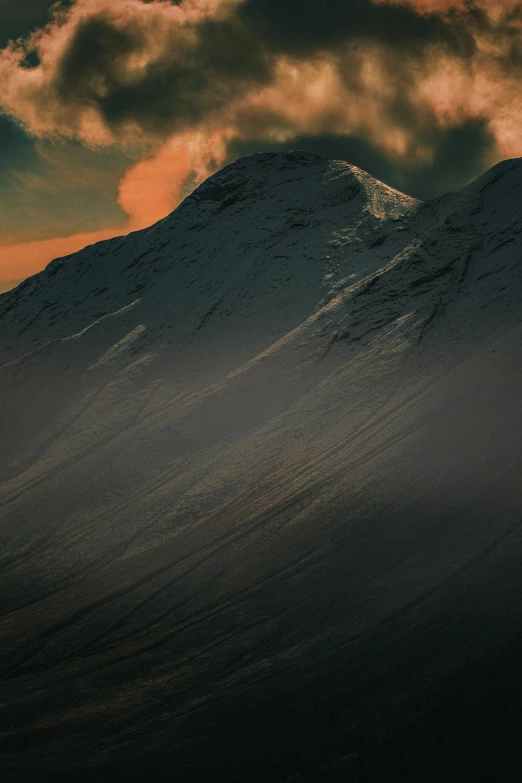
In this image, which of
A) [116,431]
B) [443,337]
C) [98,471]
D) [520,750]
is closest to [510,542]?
[520,750]

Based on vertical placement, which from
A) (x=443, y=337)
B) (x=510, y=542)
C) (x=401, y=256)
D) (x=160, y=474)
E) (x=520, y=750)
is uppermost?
(x=401, y=256)

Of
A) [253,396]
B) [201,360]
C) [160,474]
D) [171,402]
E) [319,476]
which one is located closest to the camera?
[319,476]

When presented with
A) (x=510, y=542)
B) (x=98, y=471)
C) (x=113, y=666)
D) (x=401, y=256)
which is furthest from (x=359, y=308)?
(x=113, y=666)

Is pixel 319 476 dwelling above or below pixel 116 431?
below

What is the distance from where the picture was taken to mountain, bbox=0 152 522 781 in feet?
188

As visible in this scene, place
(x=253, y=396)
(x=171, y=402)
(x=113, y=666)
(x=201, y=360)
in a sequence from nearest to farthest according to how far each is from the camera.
→ (x=113, y=666) < (x=253, y=396) < (x=171, y=402) < (x=201, y=360)

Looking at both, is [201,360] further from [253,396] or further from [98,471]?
[98,471]

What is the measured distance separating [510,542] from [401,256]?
294 feet

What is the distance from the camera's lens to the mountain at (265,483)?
57.3 meters

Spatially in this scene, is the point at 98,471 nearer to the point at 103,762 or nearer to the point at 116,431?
the point at 116,431

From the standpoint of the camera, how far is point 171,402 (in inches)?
5472

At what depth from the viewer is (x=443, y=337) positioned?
11912 cm

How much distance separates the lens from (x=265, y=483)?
99.4 metres

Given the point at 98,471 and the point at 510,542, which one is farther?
the point at 98,471
